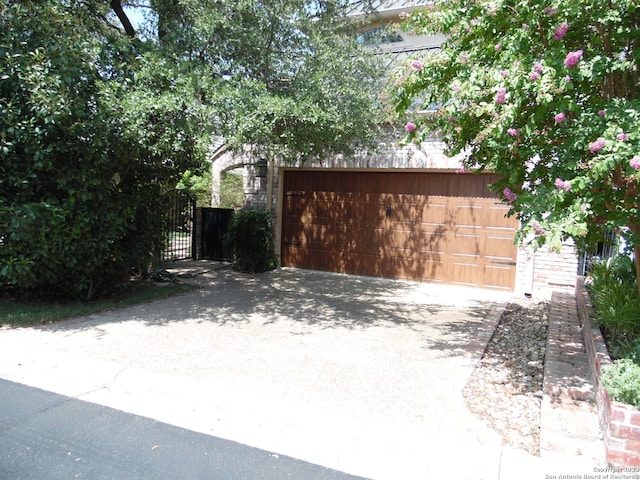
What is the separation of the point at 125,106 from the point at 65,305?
10.7ft

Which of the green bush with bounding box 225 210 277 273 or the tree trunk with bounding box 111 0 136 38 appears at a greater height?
the tree trunk with bounding box 111 0 136 38

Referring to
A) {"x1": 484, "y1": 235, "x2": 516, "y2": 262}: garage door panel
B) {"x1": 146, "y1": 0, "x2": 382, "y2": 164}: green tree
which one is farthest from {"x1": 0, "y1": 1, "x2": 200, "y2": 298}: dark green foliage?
{"x1": 484, "y1": 235, "x2": 516, "y2": 262}: garage door panel

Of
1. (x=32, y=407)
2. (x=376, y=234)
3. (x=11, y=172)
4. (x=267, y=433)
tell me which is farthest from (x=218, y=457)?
(x=376, y=234)

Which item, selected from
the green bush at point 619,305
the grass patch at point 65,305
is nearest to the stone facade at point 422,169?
the green bush at point 619,305

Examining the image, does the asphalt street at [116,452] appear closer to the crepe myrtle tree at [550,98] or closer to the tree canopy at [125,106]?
the crepe myrtle tree at [550,98]

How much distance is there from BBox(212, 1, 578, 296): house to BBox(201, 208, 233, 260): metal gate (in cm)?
121

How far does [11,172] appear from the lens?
570 cm

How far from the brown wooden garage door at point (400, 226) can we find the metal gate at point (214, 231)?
6.16ft

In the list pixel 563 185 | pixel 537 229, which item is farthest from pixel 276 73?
pixel 537 229

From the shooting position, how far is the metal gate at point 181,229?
11.3 metres

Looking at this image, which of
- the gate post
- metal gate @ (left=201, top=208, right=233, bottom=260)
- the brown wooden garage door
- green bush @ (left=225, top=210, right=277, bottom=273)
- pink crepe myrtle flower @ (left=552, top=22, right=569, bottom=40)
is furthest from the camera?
the gate post

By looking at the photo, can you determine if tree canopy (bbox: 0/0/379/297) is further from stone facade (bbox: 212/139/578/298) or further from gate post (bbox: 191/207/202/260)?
gate post (bbox: 191/207/202/260)

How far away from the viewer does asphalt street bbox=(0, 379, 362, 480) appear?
9.25 ft

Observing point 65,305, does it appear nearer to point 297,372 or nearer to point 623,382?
point 297,372
